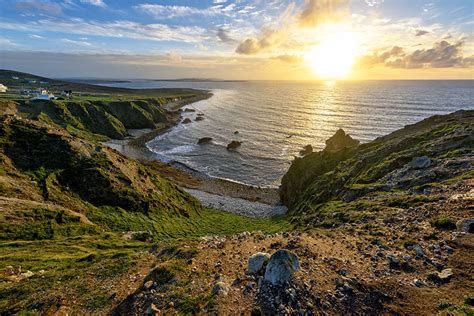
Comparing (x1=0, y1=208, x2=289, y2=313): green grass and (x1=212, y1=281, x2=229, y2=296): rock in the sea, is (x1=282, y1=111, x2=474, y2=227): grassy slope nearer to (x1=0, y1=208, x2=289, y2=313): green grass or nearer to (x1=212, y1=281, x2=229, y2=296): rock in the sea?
(x1=212, y1=281, x2=229, y2=296): rock in the sea

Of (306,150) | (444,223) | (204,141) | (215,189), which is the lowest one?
(215,189)

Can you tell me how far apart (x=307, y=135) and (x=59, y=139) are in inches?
3221

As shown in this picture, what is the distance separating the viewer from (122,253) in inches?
636

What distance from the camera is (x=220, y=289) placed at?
10.3 metres

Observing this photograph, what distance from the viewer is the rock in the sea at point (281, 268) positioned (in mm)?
10273

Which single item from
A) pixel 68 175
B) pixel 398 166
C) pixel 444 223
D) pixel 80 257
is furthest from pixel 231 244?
pixel 68 175

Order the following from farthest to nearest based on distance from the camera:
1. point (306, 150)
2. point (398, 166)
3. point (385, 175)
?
point (306, 150), point (398, 166), point (385, 175)

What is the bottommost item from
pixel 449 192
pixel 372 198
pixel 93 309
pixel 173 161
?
pixel 173 161

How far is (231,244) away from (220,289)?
201 inches

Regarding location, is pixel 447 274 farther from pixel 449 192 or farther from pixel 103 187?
pixel 103 187

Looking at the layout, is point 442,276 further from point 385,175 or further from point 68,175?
point 68,175

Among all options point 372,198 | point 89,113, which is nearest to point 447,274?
point 372,198

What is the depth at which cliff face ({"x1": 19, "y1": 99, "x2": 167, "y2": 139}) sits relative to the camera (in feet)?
253

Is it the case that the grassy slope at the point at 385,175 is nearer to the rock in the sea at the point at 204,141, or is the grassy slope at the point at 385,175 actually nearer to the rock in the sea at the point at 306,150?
the rock in the sea at the point at 306,150
